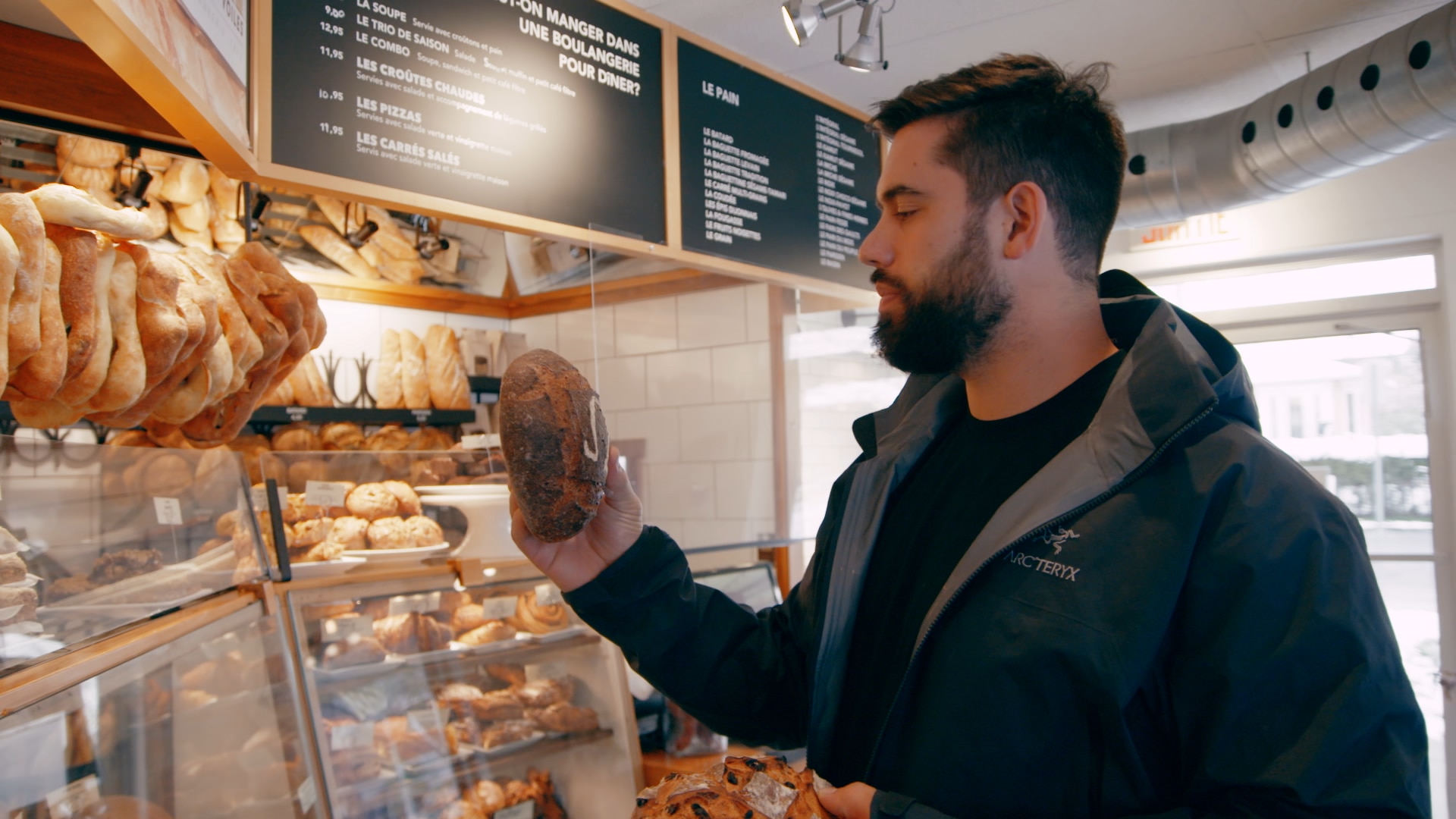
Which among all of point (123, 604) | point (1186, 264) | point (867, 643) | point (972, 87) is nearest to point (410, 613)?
point (123, 604)

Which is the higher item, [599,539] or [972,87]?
[972,87]

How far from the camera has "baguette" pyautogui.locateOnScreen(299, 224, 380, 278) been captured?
3.71 m

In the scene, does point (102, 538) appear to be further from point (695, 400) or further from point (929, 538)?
point (695, 400)

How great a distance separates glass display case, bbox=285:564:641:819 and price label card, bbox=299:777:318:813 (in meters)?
0.30

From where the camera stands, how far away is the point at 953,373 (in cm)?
150

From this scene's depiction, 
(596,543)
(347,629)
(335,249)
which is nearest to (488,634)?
(347,629)

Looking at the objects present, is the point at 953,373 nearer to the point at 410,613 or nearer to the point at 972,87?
the point at 972,87

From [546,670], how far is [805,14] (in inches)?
83.7

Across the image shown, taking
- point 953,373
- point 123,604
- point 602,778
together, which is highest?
point 953,373

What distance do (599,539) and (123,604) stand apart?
671mm

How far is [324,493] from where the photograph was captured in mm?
Answer: 2531

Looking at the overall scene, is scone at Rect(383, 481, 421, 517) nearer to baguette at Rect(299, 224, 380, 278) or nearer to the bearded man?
the bearded man

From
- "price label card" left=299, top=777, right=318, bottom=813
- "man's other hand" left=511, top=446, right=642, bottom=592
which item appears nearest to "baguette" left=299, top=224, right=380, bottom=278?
"price label card" left=299, top=777, right=318, bottom=813

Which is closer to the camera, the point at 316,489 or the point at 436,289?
the point at 316,489
